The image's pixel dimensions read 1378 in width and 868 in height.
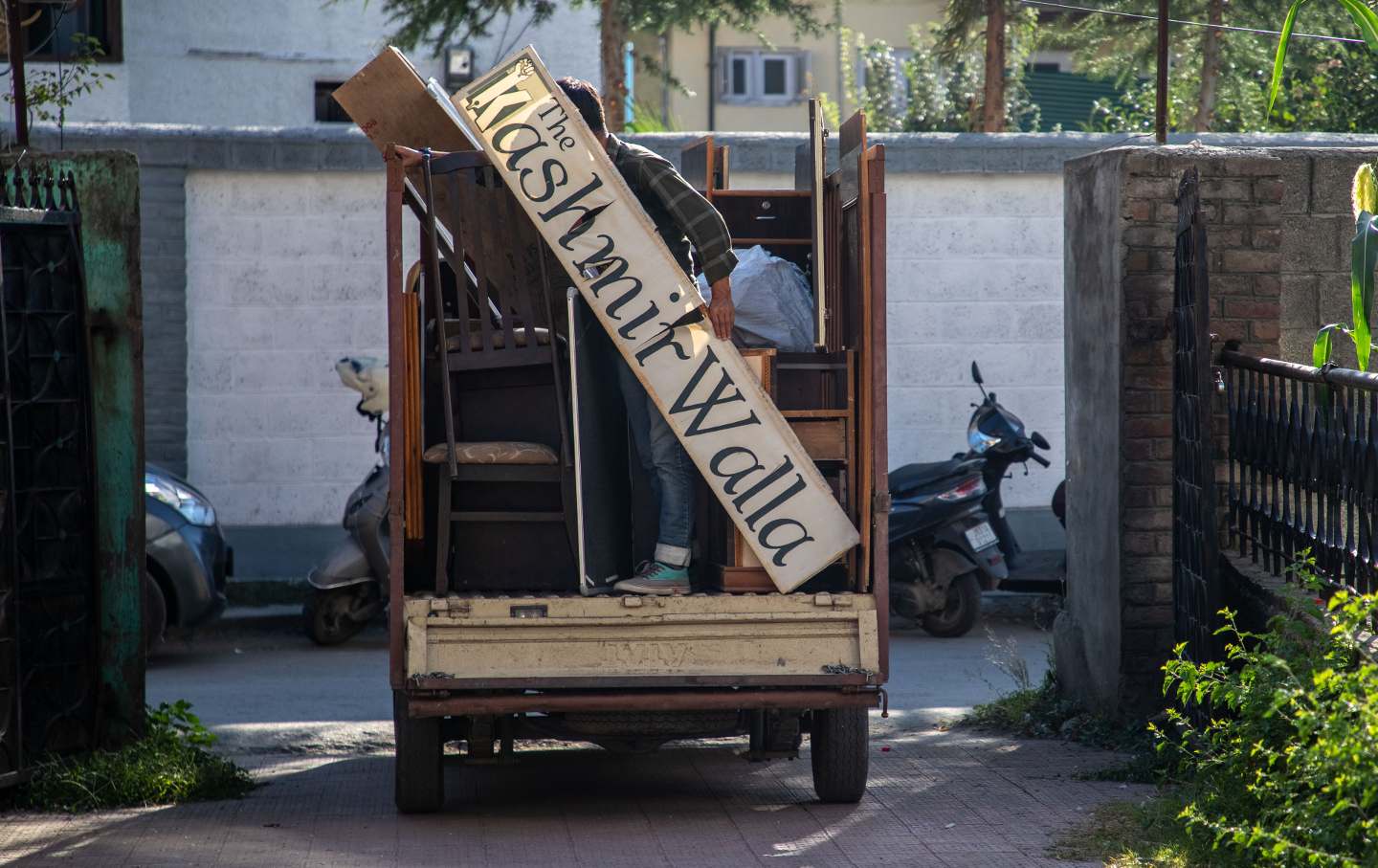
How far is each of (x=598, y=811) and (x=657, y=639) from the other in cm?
83

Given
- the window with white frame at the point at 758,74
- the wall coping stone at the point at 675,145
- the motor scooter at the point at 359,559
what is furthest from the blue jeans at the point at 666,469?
the window with white frame at the point at 758,74

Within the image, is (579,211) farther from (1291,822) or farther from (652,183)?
(1291,822)

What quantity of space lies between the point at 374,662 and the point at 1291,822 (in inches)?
243

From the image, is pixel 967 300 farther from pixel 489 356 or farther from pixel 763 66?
pixel 763 66

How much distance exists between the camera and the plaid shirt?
18.7 ft

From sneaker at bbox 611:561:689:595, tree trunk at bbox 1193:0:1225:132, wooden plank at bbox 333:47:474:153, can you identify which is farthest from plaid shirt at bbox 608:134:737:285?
tree trunk at bbox 1193:0:1225:132

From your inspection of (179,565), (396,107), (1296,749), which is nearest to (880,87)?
(179,565)

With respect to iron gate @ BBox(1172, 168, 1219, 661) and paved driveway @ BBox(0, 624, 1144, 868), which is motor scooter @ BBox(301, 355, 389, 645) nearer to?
paved driveway @ BBox(0, 624, 1144, 868)

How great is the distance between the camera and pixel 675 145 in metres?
11.6

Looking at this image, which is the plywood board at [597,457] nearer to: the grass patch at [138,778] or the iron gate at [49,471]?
the grass patch at [138,778]

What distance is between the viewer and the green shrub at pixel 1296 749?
13.5 ft

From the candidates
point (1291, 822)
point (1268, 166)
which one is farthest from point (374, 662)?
point (1291, 822)

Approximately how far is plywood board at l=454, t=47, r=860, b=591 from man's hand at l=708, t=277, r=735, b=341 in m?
0.05

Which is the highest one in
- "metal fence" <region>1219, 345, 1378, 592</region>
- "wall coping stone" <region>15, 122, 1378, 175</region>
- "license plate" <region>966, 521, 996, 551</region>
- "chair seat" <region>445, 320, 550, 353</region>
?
"wall coping stone" <region>15, 122, 1378, 175</region>
